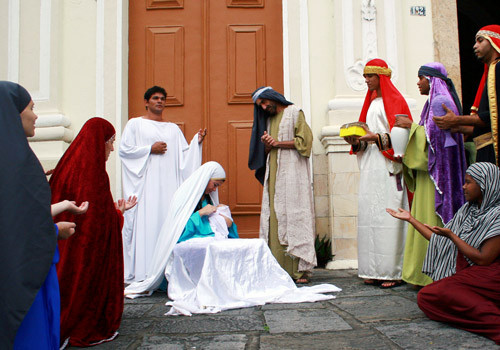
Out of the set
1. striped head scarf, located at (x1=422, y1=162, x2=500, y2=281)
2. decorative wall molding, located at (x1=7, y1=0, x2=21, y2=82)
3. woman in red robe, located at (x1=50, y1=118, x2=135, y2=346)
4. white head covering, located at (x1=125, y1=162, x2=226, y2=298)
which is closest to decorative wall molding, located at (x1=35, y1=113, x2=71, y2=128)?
decorative wall molding, located at (x1=7, y1=0, x2=21, y2=82)

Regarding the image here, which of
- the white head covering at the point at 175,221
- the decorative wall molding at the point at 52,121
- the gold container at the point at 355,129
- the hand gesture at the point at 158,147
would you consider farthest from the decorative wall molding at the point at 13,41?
the gold container at the point at 355,129

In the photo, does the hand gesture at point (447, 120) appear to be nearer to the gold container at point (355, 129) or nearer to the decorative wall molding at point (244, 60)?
the gold container at point (355, 129)

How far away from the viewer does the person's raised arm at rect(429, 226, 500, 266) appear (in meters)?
2.91

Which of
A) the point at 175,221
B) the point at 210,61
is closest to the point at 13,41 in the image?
the point at 210,61

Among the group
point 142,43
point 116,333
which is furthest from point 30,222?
point 142,43

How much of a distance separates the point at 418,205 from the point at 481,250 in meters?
1.20

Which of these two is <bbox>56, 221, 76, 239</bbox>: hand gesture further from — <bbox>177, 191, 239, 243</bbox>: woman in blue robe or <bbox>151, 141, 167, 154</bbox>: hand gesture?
<bbox>151, 141, 167, 154</bbox>: hand gesture

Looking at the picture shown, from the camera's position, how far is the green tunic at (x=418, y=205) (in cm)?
400

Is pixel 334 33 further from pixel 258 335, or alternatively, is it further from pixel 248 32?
pixel 258 335

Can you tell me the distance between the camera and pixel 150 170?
5215 mm

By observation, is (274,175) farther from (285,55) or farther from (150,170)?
(285,55)

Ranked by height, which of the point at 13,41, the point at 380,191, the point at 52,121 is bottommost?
the point at 380,191

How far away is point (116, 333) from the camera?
116 inches

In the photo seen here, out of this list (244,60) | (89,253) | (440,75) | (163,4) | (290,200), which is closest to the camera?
(89,253)
